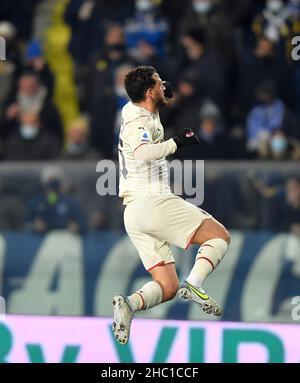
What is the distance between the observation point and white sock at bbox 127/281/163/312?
11.8 metres

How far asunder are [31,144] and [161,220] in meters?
7.16

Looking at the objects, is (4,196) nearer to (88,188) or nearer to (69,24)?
(88,188)

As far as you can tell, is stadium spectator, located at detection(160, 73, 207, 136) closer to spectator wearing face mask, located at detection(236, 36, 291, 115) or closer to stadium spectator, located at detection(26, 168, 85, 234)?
spectator wearing face mask, located at detection(236, 36, 291, 115)

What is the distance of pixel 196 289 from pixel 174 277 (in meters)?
0.56

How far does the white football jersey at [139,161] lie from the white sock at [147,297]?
718mm

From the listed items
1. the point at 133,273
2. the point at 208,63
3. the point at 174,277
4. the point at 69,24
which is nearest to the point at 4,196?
the point at 133,273

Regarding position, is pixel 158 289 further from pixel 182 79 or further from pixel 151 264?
pixel 182 79

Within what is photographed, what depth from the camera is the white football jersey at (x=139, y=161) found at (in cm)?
1128

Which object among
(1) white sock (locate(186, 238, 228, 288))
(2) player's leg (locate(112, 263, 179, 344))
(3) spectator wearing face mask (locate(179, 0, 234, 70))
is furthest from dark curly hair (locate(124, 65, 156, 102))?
(3) spectator wearing face mask (locate(179, 0, 234, 70))

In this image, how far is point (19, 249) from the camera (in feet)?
58.4

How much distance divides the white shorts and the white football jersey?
8 centimetres
